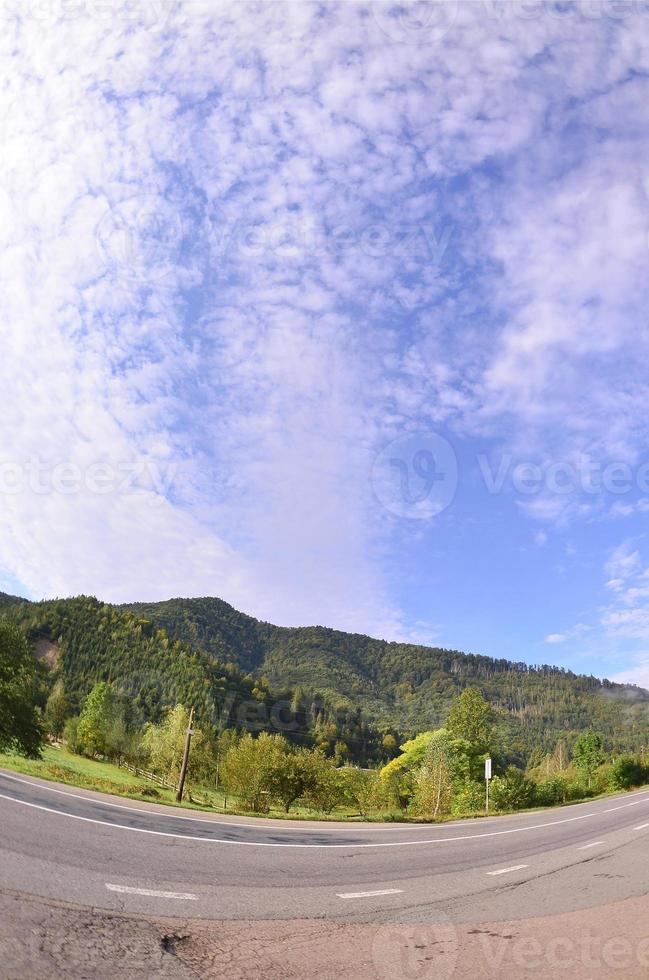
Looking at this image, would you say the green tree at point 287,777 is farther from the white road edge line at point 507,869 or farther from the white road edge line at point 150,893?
the white road edge line at point 150,893

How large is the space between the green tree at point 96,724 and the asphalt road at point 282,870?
73572 mm

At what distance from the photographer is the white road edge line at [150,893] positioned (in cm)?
671

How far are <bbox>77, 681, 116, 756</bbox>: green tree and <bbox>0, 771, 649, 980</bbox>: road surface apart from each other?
74983mm

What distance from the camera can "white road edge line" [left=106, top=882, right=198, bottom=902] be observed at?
6.71 meters

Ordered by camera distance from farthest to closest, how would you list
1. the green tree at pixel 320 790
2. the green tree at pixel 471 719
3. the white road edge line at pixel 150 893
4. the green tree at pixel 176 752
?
the green tree at pixel 176 752 < the green tree at pixel 471 719 < the green tree at pixel 320 790 < the white road edge line at pixel 150 893

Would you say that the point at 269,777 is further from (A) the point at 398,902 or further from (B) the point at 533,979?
(B) the point at 533,979

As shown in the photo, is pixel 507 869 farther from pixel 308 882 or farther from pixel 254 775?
pixel 254 775

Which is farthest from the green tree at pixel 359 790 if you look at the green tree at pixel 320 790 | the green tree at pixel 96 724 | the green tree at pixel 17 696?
the green tree at pixel 96 724

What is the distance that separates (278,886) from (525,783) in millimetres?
37614

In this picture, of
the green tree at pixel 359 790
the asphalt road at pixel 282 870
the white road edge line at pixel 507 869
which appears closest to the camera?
the asphalt road at pixel 282 870

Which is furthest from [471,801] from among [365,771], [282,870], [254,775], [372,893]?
[372,893]

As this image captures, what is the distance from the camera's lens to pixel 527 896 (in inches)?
340

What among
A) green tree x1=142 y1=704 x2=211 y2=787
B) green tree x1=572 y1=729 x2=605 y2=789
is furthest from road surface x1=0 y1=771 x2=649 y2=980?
green tree x1=572 y1=729 x2=605 y2=789

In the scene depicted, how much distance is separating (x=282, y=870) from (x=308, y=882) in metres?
1.04
